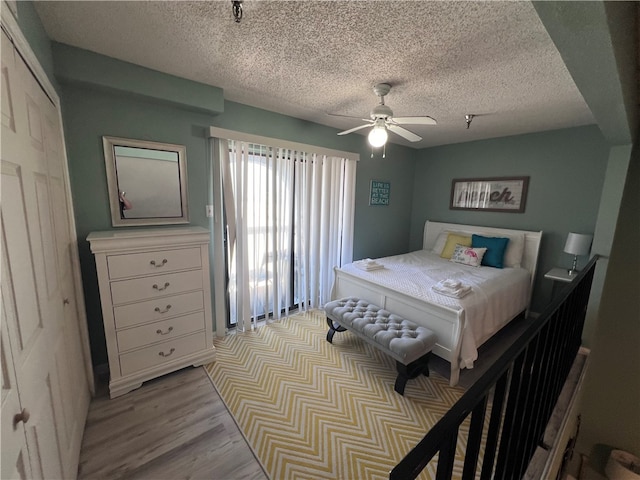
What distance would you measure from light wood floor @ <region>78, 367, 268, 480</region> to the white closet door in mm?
139

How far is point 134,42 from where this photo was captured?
1.58m

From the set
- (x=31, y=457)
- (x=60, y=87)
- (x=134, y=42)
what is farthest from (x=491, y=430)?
(x=60, y=87)

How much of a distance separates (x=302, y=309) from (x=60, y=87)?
2894mm

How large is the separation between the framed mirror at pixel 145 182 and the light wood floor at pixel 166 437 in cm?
132

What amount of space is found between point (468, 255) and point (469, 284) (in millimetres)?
939

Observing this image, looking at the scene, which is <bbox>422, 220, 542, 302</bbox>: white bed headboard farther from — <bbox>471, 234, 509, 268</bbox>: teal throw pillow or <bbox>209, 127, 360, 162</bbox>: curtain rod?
<bbox>209, 127, 360, 162</bbox>: curtain rod

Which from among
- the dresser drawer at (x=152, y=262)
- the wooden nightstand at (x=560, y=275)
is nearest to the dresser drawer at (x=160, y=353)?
the dresser drawer at (x=152, y=262)

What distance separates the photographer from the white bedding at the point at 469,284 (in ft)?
6.88

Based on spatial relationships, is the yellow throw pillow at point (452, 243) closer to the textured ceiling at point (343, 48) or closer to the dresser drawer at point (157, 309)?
the textured ceiling at point (343, 48)

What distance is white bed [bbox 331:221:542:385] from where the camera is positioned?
6.86ft

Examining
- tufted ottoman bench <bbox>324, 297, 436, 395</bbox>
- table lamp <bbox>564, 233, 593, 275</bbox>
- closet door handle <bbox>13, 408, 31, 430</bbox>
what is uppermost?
table lamp <bbox>564, 233, 593, 275</bbox>

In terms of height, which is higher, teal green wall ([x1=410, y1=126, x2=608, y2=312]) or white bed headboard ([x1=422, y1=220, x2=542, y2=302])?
teal green wall ([x1=410, y1=126, x2=608, y2=312])

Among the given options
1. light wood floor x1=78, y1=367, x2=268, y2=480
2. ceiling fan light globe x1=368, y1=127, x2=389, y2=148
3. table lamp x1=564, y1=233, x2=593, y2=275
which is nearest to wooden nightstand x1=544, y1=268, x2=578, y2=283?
table lamp x1=564, y1=233, x2=593, y2=275

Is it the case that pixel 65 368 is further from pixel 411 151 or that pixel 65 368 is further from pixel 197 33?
pixel 411 151
